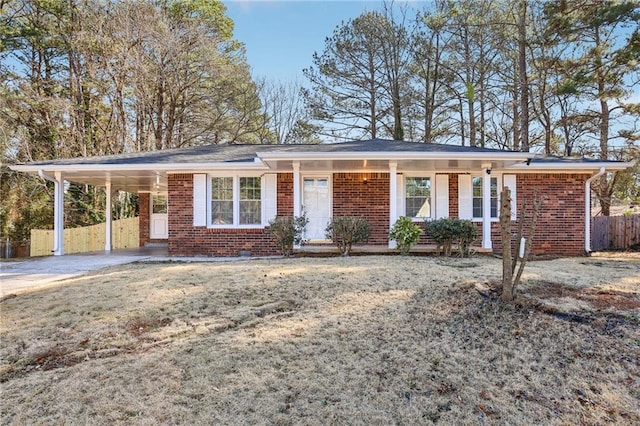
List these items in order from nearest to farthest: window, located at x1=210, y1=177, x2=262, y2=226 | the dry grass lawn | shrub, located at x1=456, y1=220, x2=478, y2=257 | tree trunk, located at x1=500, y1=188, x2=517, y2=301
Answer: the dry grass lawn < tree trunk, located at x1=500, y1=188, x2=517, y2=301 < shrub, located at x1=456, y1=220, x2=478, y2=257 < window, located at x1=210, y1=177, x2=262, y2=226

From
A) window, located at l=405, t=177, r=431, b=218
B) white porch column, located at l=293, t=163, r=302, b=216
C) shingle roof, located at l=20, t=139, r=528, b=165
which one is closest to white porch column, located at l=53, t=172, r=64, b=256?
A: shingle roof, located at l=20, t=139, r=528, b=165

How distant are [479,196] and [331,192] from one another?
14.1 feet

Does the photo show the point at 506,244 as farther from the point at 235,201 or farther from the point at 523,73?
the point at 523,73

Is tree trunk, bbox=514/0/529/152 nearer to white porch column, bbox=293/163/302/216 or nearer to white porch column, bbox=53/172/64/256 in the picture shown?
white porch column, bbox=293/163/302/216

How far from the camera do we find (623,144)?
1684cm

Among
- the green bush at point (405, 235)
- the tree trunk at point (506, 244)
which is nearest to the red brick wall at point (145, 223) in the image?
the green bush at point (405, 235)

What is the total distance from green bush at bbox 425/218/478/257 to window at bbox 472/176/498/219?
7.22 feet

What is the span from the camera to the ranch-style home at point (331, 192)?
33.8 feet

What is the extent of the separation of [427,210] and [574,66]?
10198 millimetres

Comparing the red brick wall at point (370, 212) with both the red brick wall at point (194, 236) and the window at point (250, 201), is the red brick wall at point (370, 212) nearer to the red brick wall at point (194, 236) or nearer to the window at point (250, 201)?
the red brick wall at point (194, 236)

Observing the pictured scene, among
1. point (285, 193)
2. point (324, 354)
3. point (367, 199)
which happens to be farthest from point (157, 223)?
point (324, 354)

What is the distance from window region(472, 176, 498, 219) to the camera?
1115cm

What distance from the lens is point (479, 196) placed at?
36.6ft

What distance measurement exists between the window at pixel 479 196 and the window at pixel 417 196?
134 cm
